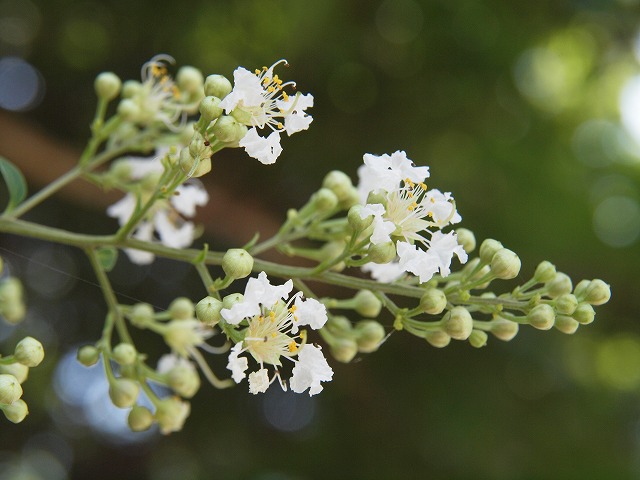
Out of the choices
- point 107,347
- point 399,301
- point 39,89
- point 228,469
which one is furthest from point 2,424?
point 107,347

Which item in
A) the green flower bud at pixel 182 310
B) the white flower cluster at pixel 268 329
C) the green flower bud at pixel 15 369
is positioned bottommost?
the green flower bud at pixel 15 369

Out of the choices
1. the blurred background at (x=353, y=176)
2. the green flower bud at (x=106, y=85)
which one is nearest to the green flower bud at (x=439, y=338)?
the green flower bud at (x=106, y=85)

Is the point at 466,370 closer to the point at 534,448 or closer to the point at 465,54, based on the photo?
the point at 534,448

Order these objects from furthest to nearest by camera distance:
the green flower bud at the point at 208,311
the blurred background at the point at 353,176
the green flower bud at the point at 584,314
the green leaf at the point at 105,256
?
1. the blurred background at the point at 353,176
2. the green leaf at the point at 105,256
3. the green flower bud at the point at 584,314
4. the green flower bud at the point at 208,311

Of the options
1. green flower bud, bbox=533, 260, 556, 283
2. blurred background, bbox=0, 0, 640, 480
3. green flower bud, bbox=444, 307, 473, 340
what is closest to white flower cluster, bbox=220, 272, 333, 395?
green flower bud, bbox=444, 307, 473, 340

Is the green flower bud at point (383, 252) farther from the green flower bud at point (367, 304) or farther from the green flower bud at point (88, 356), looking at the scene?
the green flower bud at point (88, 356)

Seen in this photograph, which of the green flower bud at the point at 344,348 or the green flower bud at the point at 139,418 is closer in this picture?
the green flower bud at the point at 344,348
